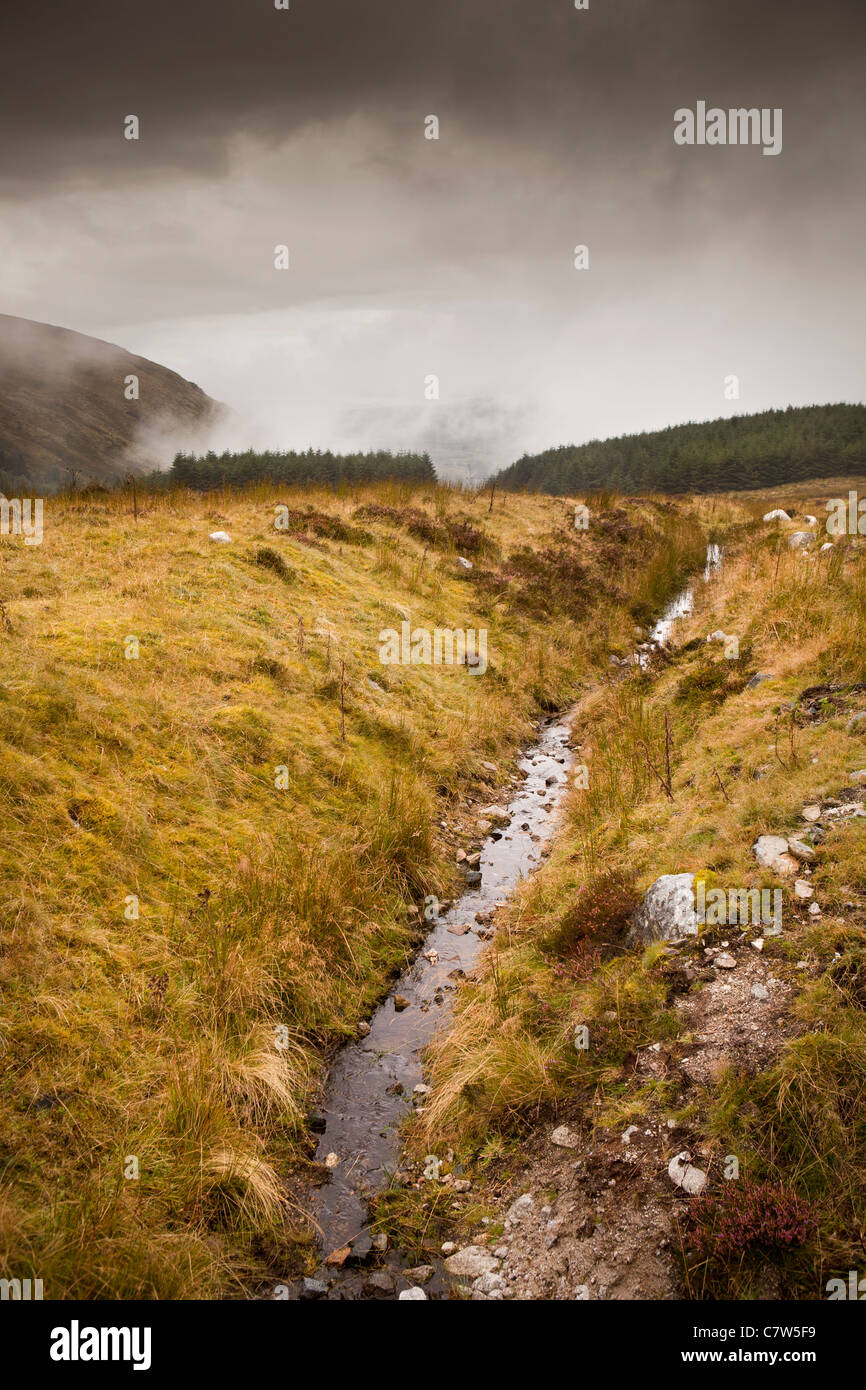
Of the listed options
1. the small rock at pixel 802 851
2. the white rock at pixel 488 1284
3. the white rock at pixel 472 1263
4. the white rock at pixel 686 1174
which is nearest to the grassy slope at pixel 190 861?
the white rock at pixel 472 1263

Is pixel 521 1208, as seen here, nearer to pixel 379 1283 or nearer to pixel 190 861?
pixel 379 1283

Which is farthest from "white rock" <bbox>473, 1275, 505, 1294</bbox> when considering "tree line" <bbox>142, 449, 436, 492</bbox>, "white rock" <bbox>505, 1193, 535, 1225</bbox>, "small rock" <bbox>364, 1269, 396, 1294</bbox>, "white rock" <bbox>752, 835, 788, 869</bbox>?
"tree line" <bbox>142, 449, 436, 492</bbox>

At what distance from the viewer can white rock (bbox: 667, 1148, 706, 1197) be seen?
360 centimetres

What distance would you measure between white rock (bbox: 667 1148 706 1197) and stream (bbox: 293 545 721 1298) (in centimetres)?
153

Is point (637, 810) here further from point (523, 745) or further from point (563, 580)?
point (563, 580)

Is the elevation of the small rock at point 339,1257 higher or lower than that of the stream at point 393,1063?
lower

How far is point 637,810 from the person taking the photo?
800cm

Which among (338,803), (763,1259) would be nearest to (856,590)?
(338,803)

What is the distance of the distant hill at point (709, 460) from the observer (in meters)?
84.7

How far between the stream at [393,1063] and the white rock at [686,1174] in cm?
153

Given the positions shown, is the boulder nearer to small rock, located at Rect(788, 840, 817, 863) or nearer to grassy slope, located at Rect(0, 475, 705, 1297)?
small rock, located at Rect(788, 840, 817, 863)

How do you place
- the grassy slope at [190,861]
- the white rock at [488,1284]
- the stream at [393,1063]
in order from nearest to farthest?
the white rock at [488,1284], the grassy slope at [190,861], the stream at [393,1063]

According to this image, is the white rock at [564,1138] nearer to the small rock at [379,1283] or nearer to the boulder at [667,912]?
the small rock at [379,1283]
